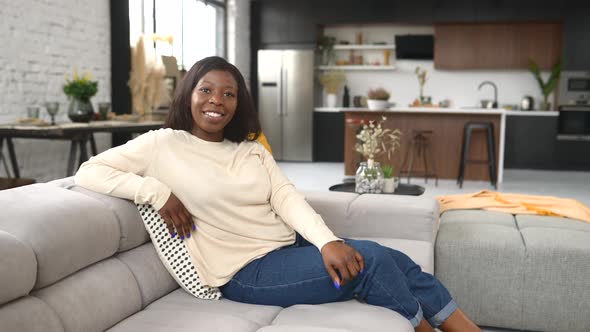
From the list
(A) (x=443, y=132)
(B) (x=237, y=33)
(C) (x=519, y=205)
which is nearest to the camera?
(C) (x=519, y=205)

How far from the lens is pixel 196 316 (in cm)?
163

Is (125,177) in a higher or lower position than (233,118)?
lower

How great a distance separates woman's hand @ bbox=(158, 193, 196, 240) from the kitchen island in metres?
5.54

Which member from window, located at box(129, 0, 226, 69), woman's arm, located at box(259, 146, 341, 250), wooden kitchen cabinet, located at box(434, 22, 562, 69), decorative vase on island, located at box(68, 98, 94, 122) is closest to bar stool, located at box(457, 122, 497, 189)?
wooden kitchen cabinet, located at box(434, 22, 562, 69)

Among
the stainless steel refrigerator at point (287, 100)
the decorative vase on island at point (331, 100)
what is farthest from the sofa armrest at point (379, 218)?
the decorative vase on island at point (331, 100)

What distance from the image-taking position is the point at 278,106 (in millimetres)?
9344

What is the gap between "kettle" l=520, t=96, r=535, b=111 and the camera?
8633 millimetres

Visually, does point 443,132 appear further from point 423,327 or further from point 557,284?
point 423,327

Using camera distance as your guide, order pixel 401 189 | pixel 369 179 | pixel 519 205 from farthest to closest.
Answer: pixel 401 189 → pixel 369 179 → pixel 519 205

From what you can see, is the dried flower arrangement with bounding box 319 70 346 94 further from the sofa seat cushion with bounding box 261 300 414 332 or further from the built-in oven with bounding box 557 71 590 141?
the sofa seat cushion with bounding box 261 300 414 332

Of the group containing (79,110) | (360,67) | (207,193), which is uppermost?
(360,67)

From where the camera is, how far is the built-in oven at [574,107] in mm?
8336

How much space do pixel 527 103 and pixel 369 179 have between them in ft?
19.4

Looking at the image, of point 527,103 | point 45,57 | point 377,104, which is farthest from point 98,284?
point 527,103
